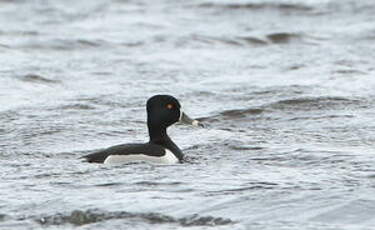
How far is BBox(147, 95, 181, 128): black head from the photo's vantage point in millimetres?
14781

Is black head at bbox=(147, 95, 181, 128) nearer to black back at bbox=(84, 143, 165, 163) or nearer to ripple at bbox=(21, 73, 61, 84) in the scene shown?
black back at bbox=(84, 143, 165, 163)

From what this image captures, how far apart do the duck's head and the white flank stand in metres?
0.58

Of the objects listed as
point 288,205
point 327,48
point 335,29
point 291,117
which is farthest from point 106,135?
point 335,29

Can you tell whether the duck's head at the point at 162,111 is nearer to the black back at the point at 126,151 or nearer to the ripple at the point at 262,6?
the black back at the point at 126,151

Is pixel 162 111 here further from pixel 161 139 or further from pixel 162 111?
pixel 161 139

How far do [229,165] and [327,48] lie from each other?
11.2m

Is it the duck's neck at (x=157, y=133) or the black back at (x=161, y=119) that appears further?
the duck's neck at (x=157, y=133)

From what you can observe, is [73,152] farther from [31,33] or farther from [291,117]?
[31,33]

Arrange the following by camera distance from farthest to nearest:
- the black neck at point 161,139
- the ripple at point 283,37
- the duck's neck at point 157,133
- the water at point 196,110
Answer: the ripple at point 283,37 < the duck's neck at point 157,133 < the black neck at point 161,139 < the water at point 196,110

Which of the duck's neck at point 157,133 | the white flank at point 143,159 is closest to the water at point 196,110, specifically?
the white flank at point 143,159

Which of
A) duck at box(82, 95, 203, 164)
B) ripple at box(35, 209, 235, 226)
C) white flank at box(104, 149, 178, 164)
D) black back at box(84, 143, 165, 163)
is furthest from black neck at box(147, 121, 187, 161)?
ripple at box(35, 209, 235, 226)

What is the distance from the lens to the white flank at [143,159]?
44.9 ft

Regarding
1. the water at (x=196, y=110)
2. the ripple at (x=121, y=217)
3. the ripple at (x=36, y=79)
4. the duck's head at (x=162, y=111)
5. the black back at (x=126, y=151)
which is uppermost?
the duck's head at (x=162, y=111)

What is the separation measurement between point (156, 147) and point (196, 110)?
4.59 meters
